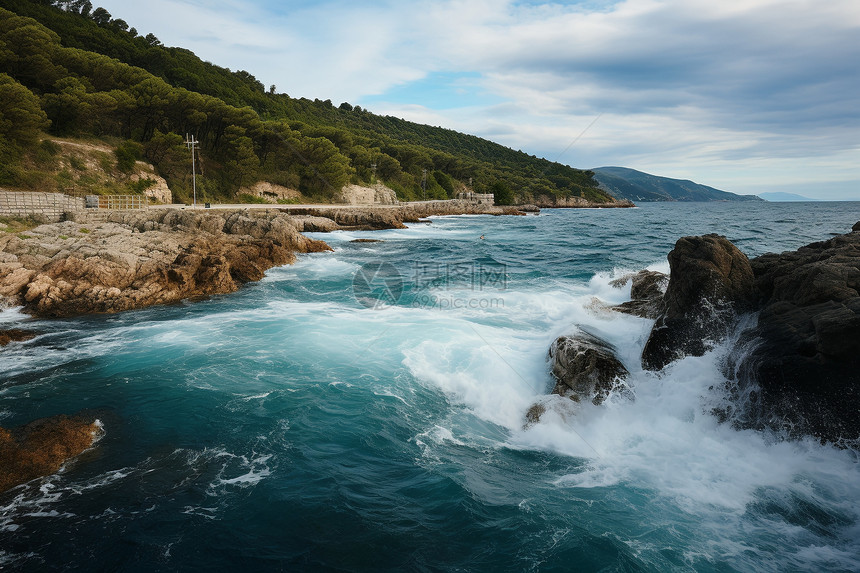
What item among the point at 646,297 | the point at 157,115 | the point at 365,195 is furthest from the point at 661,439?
the point at 365,195

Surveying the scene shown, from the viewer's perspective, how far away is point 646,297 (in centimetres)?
1345

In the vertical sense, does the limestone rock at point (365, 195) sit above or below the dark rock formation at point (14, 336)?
above

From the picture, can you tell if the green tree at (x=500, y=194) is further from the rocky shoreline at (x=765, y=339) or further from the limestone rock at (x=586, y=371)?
the limestone rock at (x=586, y=371)

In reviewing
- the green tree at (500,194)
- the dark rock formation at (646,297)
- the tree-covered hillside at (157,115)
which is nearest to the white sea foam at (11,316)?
the dark rock formation at (646,297)

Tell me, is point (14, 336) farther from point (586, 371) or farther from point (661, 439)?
point (661, 439)

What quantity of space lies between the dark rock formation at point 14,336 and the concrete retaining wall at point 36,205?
45.2 feet

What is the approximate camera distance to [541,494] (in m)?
6.29

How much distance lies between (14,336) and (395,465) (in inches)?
455

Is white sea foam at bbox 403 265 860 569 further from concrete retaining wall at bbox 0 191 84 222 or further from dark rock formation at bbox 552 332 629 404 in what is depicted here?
concrete retaining wall at bbox 0 191 84 222

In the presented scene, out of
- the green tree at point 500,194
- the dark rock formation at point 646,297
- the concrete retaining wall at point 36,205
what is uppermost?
the green tree at point 500,194

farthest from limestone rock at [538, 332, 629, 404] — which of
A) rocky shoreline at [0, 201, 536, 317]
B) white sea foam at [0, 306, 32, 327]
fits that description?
white sea foam at [0, 306, 32, 327]

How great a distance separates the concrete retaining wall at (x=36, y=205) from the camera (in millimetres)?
22286

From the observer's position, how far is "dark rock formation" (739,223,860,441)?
6055mm

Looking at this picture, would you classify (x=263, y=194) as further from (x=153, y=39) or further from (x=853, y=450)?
(x=853, y=450)
